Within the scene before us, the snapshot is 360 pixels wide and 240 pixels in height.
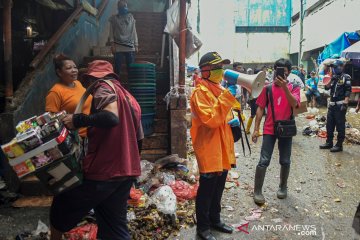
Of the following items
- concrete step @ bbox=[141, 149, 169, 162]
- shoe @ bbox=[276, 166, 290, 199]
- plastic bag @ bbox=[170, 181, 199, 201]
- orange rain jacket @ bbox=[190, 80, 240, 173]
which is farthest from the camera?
concrete step @ bbox=[141, 149, 169, 162]

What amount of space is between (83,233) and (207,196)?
4.58ft

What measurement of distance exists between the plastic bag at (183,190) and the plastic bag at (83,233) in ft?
4.37

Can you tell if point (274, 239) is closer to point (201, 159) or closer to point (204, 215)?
point (204, 215)

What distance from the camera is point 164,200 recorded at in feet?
12.7

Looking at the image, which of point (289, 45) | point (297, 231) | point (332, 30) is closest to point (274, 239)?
point (297, 231)

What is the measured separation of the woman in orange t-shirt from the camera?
3373mm

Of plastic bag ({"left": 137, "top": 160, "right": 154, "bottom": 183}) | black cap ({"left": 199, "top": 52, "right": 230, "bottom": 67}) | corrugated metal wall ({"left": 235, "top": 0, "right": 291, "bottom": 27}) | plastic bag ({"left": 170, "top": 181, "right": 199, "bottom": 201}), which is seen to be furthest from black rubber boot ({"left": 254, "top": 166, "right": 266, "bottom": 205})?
corrugated metal wall ({"left": 235, "top": 0, "right": 291, "bottom": 27})

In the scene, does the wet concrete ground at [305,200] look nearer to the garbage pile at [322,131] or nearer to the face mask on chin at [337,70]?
the garbage pile at [322,131]

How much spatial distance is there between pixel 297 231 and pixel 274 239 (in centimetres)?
37

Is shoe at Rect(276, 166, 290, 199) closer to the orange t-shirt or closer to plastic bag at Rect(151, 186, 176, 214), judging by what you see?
plastic bag at Rect(151, 186, 176, 214)

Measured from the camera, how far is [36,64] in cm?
469

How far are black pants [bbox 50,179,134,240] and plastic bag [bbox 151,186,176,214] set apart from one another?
1.18 meters

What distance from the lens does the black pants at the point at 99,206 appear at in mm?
2486
